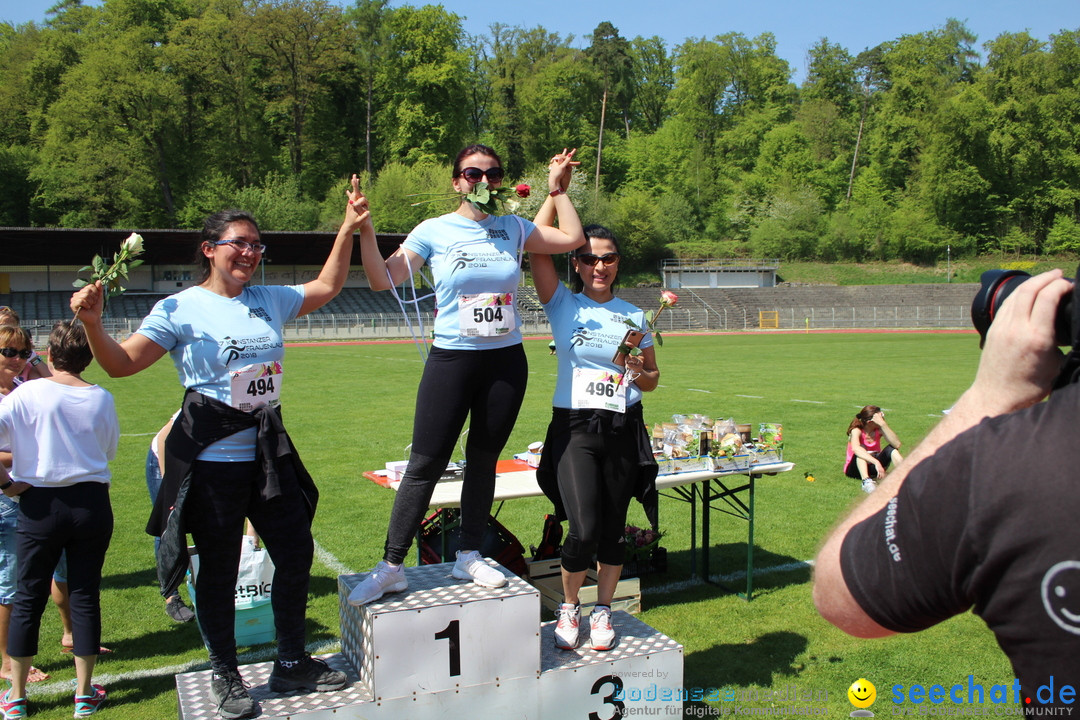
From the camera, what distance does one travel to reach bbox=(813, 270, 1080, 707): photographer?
109cm

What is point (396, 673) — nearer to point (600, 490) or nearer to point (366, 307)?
point (600, 490)

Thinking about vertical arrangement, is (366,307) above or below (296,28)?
below

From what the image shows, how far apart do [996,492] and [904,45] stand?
295 feet

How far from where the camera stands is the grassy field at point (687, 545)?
469 cm

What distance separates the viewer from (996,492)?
111 centimetres

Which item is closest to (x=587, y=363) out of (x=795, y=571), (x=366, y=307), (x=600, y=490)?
(x=600, y=490)

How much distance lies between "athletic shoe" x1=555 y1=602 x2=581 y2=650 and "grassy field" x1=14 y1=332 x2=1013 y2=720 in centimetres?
92

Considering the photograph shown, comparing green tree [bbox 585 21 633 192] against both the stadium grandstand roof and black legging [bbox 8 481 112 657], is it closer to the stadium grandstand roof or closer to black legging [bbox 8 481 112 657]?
the stadium grandstand roof

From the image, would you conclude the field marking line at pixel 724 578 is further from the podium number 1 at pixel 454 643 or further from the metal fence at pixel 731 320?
the metal fence at pixel 731 320

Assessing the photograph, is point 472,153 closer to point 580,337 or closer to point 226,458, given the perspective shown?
point 580,337

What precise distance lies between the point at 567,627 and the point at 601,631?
0.17m

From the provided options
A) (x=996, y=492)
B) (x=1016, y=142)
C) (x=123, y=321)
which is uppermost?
(x=1016, y=142)

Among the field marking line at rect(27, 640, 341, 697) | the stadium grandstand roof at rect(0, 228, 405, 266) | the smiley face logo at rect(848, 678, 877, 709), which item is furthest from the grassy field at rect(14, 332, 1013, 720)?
the stadium grandstand roof at rect(0, 228, 405, 266)

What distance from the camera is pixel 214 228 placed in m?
3.71
